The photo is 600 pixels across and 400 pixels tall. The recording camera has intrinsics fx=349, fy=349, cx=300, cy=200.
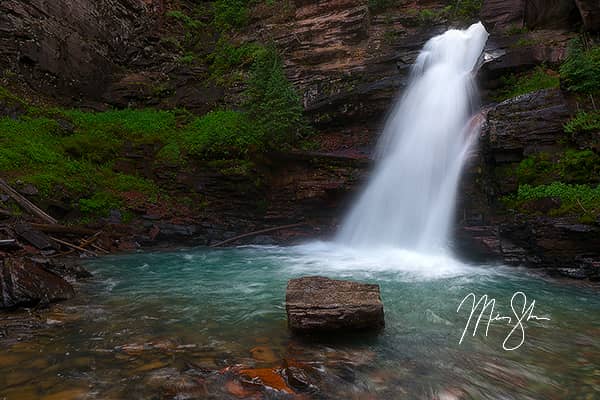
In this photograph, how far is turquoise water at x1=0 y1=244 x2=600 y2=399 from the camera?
3.15m

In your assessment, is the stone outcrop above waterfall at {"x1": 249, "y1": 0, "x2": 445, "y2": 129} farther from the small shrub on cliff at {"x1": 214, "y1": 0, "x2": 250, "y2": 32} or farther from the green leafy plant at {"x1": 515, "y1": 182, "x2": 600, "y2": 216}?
the green leafy plant at {"x1": 515, "y1": 182, "x2": 600, "y2": 216}

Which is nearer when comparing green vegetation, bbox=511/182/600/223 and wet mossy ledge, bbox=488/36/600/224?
green vegetation, bbox=511/182/600/223

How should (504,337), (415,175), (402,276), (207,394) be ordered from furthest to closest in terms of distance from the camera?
1. (415,175)
2. (402,276)
3. (504,337)
4. (207,394)

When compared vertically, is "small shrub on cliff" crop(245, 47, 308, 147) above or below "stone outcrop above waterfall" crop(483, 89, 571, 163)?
above

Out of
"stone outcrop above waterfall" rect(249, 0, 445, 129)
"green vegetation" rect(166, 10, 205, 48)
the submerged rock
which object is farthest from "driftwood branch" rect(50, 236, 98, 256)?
"green vegetation" rect(166, 10, 205, 48)

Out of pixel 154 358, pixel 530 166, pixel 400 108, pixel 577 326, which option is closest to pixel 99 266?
pixel 154 358

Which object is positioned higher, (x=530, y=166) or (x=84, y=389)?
(x=530, y=166)

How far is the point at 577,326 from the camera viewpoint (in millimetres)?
5082

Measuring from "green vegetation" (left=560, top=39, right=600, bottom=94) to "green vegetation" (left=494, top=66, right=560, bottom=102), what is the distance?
60.2 inches

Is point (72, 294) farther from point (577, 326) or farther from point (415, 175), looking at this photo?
point (415, 175)

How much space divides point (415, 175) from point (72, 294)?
1130 cm

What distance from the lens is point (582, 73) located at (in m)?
10.2

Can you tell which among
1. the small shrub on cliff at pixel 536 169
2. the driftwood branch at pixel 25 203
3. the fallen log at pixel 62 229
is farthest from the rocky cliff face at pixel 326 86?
the driftwood branch at pixel 25 203

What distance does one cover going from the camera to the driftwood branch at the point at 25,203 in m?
10.2
